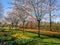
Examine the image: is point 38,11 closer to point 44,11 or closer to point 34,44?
point 44,11

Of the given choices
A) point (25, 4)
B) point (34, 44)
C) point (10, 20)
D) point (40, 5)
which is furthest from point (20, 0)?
point (10, 20)

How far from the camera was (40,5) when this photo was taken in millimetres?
20844

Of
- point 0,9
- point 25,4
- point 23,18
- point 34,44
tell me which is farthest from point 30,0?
point 0,9

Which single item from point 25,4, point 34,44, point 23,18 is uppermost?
point 25,4

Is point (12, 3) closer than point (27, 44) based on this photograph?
No

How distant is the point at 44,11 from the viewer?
68.5 feet

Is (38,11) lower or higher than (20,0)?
lower

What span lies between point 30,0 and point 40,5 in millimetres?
1411

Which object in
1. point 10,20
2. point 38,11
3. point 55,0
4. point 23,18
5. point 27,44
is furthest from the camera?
point 10,20

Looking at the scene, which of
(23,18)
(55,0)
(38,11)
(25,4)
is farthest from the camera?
(55,0)

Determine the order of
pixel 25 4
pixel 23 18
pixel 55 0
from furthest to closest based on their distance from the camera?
pixel 55 0
pixel 23 18
pixel 25 4

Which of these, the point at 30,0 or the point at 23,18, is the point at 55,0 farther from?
the point at 30,0

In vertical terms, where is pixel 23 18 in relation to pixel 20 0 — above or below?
below

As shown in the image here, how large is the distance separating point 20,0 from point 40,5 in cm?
340
